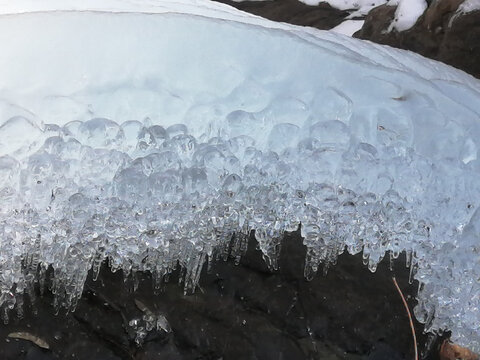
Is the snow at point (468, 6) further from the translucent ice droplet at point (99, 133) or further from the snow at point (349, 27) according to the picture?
the translucent ice droplet at point (99, 133)

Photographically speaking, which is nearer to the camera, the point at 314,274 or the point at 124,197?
the point at 124,197

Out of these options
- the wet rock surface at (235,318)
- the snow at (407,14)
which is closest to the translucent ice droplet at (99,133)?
the wet rock surface at (235,318)

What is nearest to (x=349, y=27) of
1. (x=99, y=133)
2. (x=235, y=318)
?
(x=235, y=318)

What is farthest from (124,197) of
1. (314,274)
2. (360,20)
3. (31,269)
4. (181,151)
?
(360,20)

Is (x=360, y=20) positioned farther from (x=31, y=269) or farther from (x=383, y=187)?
(x=31, y=269)

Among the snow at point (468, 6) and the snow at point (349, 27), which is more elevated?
the snow at point (468, 6)

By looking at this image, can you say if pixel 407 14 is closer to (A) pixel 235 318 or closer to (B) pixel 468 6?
(B) pixel 468 6
